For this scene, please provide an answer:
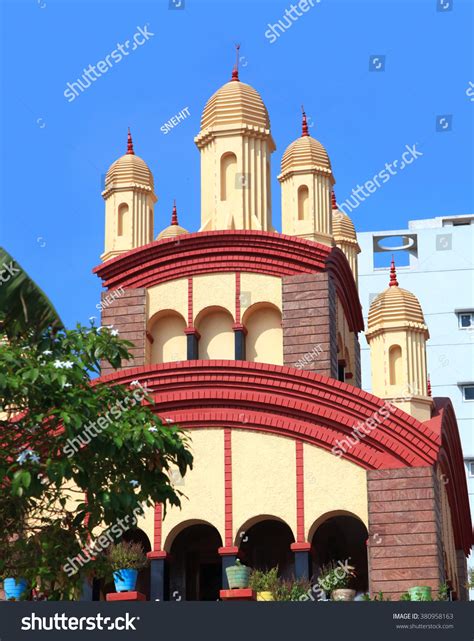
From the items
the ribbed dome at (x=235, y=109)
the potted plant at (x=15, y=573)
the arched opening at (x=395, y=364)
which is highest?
the ribbed dome at (x=235, y=109)

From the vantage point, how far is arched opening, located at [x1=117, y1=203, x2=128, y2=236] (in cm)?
3347

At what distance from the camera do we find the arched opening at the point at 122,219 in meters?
33.5

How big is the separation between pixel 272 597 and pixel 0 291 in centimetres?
881

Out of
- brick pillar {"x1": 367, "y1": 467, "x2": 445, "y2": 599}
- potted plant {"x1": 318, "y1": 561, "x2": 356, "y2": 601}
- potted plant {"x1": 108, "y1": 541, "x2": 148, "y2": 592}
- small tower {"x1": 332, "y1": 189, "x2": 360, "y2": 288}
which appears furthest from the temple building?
small tower {"x1": 332, "y1": 189, "x2": 360, "y2": 288}

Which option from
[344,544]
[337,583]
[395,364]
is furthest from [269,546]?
[395,364]

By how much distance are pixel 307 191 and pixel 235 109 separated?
9.01 feet

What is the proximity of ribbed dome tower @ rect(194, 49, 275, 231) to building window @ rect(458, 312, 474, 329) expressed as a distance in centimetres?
4521

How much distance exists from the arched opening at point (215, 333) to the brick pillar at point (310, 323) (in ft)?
5.20

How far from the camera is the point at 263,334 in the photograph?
31.2 m

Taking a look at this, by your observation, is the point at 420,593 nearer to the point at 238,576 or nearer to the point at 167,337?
the point at 238,576

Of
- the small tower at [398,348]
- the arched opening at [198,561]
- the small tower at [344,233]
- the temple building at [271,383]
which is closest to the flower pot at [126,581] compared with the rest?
the temple building at [271,383]

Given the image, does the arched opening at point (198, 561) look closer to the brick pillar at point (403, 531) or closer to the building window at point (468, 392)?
the brick pillar at point (403, 531)

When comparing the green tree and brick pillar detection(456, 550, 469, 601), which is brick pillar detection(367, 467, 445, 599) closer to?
the green tree

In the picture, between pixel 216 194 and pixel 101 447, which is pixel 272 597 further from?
pixel 216 194
